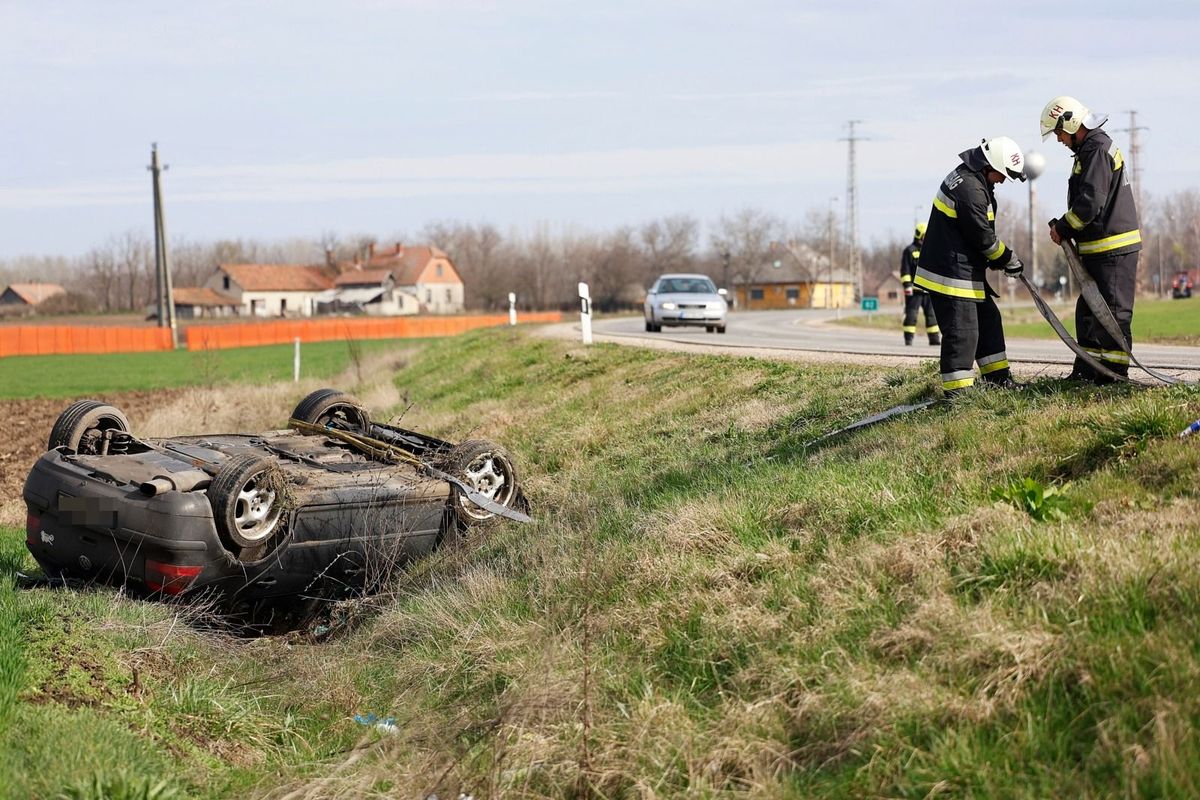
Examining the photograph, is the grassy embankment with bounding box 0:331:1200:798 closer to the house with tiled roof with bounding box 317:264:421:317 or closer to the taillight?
the taillight

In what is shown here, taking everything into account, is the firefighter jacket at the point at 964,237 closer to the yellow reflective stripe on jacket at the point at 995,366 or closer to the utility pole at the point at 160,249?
the yellow reflective stripe on jacket at the point at 995,366

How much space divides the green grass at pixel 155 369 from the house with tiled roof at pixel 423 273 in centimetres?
6104

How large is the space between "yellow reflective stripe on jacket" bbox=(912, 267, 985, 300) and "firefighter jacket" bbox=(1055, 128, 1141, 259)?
0.70m

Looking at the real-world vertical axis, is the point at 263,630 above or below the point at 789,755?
below

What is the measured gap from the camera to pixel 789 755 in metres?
4.18

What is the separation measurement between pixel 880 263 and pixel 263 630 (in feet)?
462

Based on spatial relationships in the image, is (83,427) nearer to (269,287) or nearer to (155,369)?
(155,369)

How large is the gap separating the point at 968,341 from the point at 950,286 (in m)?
0.41

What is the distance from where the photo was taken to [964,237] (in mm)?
8281

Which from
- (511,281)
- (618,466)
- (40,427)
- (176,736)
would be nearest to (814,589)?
(176,736)

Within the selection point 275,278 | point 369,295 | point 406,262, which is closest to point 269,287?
point 275,278

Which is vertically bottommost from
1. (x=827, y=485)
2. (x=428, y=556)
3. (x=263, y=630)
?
(x=263, y=630)

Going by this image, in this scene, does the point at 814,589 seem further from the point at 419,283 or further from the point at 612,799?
the point at 419,283

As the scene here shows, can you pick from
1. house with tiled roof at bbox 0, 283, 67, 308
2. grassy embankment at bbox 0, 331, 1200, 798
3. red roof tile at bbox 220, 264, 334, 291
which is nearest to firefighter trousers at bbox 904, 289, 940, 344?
grassy embankment at bbox 0, 331, 1200, 798
